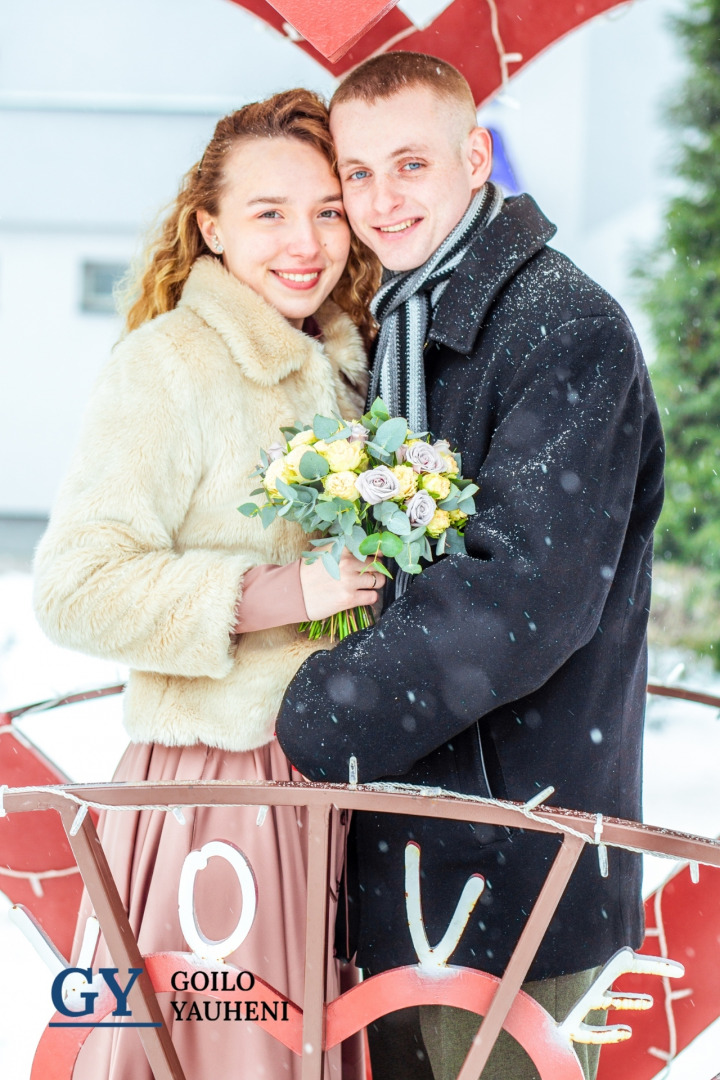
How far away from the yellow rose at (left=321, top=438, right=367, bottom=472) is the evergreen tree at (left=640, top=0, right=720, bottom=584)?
612 cm

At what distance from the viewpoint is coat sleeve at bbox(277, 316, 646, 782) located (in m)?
1.78

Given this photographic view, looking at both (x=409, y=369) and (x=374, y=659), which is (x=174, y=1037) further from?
(x=409, y=369)

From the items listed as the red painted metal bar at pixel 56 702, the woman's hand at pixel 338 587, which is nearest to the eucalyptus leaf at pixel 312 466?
the woman's hand at pixel 338 587

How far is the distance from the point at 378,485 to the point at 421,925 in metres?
0.71

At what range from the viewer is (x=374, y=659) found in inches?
71.7

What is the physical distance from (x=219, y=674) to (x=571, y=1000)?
0.91 metres

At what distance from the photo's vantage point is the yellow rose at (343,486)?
6.10 ft

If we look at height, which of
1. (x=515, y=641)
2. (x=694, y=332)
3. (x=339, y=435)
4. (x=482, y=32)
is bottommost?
(x=515, y=641)

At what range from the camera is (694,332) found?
302 inches

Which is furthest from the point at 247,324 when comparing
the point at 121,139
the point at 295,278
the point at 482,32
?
the point at 121,139

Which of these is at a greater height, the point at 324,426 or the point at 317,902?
the point at 324,426

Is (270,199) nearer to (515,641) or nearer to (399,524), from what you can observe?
(399,524)

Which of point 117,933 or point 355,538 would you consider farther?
point 355,538

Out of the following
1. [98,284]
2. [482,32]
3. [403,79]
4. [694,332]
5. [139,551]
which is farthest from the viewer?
[98,284]
